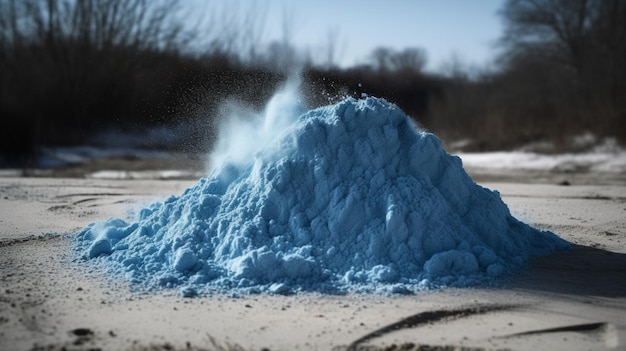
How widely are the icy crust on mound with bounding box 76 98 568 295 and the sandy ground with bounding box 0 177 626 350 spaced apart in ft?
0.56

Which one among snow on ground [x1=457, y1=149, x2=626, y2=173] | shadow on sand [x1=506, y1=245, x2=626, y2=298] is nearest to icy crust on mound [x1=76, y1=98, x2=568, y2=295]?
shadow on sand [x1=506, y1=245, x2=626, y2=298]

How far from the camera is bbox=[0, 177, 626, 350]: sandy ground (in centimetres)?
246


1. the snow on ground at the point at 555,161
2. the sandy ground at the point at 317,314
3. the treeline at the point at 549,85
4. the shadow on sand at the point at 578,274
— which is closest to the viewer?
the sandy ground at the point at 317,314

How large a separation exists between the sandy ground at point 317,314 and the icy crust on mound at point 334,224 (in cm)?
17

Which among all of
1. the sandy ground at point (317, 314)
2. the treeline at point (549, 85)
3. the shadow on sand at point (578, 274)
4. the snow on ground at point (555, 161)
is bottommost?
the sandy ground at point (317, 314)

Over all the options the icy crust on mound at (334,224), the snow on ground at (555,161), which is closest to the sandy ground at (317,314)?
the icy crust on mound at (334,224)

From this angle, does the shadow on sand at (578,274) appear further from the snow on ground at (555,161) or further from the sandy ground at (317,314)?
the snow on ground at (555,161)

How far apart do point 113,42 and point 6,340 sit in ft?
55.5

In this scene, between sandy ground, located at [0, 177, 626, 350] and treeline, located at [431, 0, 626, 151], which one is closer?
sandy ground, located at [0, 177, 626, 350]

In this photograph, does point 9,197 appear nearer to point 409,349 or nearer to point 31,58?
point 409,349

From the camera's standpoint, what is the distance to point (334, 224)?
344cm

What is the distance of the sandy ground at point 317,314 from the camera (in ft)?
8.08

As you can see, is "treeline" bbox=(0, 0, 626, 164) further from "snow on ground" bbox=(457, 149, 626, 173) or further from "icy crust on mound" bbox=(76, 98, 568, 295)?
"icy crust on mound" bbox=(76, 98, 568, 295)

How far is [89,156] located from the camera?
43.9 ft
